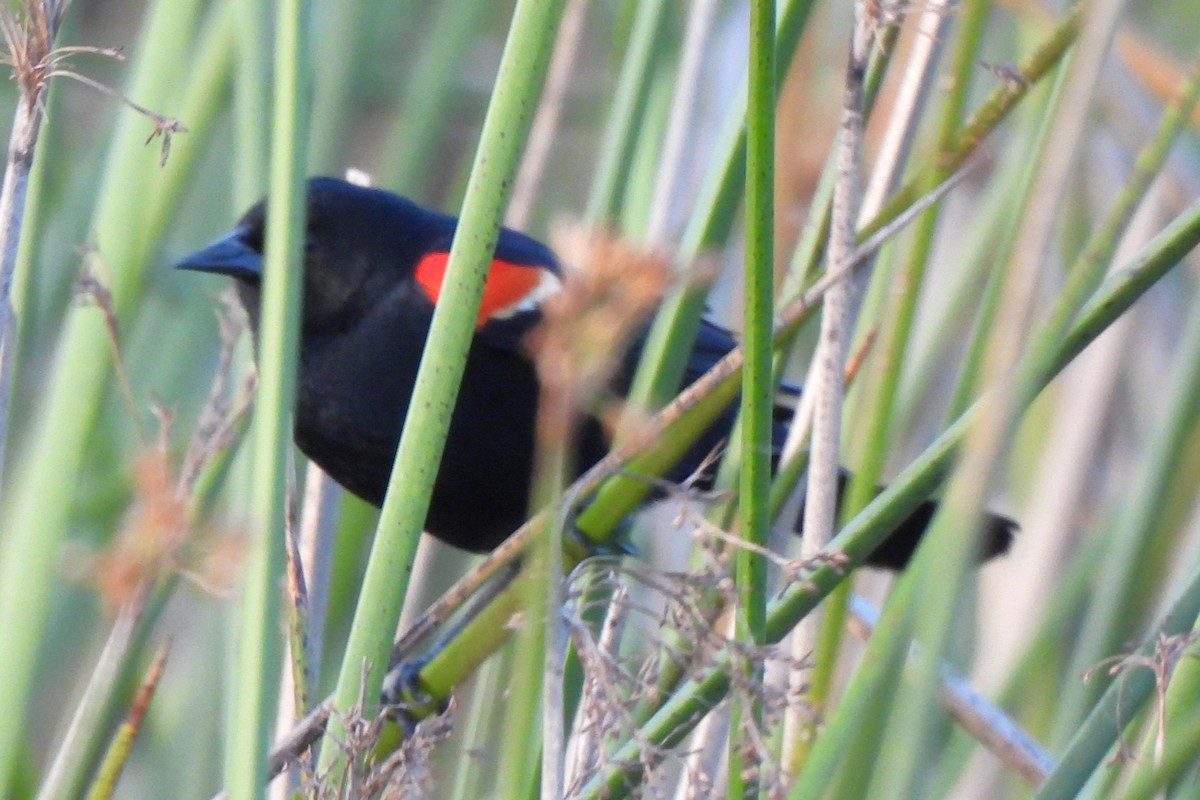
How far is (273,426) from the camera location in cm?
55

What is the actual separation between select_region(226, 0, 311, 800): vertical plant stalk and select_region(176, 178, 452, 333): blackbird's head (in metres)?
0.79

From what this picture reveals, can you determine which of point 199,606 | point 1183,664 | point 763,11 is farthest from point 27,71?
point 199,606

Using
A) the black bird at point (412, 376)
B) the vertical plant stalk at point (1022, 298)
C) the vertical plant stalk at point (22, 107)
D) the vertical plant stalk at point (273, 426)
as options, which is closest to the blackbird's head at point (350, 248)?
the black bird at point (412, 376)

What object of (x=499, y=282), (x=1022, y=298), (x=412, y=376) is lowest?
(x=412, y=376)

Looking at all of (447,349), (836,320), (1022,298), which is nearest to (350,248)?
(836,320)

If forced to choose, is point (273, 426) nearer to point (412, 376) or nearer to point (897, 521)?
point (897, 521)

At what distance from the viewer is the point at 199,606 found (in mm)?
1691

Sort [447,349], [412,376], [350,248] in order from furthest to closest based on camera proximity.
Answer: [350,248], [412,376], [447,349]

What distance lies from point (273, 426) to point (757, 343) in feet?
0.67

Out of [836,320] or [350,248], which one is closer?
[836,320]

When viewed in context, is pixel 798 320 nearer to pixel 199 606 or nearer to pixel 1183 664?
pixel 1183 664

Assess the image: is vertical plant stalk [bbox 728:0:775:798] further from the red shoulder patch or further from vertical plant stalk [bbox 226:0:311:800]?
the red shoulder patch

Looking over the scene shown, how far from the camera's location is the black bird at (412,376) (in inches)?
50.9

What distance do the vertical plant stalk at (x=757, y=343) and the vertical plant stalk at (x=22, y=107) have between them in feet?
1.05
